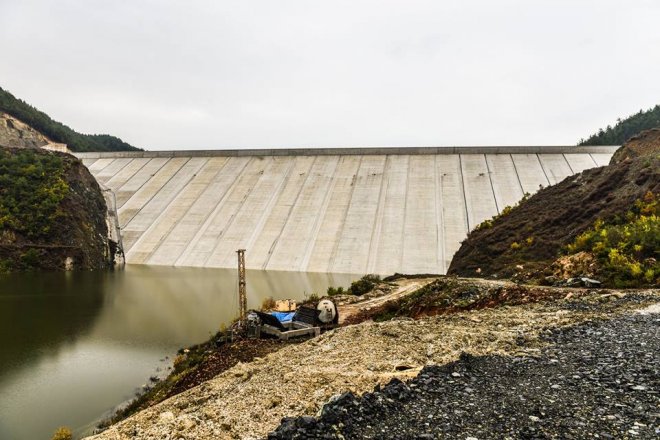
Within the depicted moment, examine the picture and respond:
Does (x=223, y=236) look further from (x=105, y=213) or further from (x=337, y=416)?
(x=337, y=416)

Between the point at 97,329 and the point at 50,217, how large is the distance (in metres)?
18.1

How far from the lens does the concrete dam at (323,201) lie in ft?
94.1

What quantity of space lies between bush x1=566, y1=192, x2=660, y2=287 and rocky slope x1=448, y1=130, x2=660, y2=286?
1.35 meters

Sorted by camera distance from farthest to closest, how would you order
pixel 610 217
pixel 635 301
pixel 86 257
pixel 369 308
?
pixel 86 257 → pixel 610 217 → pixel 369 308 → pixel 635 301

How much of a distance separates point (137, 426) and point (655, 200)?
15844 millimetres

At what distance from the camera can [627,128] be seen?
174 ft

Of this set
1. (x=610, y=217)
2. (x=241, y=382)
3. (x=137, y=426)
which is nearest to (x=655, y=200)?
(x=610, y=217)

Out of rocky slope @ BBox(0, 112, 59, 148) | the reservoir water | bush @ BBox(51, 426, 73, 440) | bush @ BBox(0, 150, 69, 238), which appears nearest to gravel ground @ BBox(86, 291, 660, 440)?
bush @ BBox(51, 426, 73, 440)

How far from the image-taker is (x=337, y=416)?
5.35 m

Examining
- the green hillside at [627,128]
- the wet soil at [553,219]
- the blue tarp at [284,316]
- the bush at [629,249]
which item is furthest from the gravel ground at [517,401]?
the green hillside at [627,128]

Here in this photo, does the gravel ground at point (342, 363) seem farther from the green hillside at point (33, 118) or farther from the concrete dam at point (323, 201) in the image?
the green hillside at point (33, 118)

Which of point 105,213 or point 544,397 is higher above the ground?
point 105,213

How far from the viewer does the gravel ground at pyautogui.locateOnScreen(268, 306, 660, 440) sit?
15.4ft

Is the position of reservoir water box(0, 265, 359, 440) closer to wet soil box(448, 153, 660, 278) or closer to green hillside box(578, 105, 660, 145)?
wet soil box(448, 153, 660, 278)
